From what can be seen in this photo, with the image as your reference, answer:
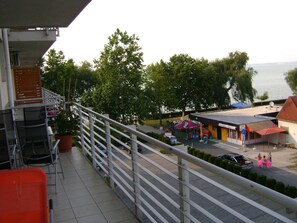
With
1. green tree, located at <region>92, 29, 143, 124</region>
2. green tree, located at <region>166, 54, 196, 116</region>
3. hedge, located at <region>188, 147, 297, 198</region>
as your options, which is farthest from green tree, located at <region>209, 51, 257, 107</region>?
hedge, located at <region>188, 147, 297, 198</region>

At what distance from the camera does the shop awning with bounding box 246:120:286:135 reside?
28422 mm

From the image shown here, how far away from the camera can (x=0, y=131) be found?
371 cm

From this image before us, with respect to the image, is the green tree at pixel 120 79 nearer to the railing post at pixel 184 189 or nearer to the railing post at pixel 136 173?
the railing post at pixel 136 173

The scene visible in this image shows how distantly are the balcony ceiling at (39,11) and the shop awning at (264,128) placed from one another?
26198 mm

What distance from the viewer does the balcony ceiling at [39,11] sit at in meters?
3.67

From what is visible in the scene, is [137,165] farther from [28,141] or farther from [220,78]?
[220,78]

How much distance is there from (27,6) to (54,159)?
1941mm

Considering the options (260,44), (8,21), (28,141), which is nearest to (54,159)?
(28,141)

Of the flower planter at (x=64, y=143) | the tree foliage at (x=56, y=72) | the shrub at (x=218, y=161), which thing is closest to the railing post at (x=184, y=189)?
the flower planter at (x=64, y=143)

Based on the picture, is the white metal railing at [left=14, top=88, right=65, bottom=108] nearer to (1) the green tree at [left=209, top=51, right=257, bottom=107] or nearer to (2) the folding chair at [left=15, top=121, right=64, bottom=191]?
(2) the folding chair at [left=15, top=121, right=64, bottom=191]

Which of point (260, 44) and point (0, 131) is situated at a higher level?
point (260, 44)

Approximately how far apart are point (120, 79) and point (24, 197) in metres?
34.2

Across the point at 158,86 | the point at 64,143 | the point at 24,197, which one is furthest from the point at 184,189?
the point at 158,86

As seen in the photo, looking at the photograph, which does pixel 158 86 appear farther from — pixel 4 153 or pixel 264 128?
pixel 4 153
